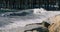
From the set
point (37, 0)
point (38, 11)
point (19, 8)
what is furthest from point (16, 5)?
point (38, 11)

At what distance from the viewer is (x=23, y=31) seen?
141 inches

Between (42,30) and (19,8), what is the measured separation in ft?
18.3

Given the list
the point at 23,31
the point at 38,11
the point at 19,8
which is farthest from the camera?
the point at 19,8

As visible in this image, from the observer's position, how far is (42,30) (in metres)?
3.63

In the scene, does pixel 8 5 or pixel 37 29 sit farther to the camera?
pixel 8 5

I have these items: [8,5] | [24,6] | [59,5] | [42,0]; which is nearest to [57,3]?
[59,5]

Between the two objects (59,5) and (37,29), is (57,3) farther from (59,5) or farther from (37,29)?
(37,29)

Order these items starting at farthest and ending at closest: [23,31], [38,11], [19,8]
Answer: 1. [19,8]
2. [38,11]
3. [23,31]

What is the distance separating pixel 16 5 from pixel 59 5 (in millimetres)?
2166

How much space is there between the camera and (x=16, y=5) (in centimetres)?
937

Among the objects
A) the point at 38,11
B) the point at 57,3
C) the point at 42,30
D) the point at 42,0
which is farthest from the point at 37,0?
the point at 42,30

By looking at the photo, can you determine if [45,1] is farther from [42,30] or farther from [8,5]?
[42,30]

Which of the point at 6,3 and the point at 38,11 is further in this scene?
the point at 6,3

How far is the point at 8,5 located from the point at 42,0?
175 cm
